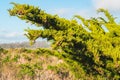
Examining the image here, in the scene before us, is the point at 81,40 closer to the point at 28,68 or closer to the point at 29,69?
the point at 29,69

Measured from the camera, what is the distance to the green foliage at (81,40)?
499cm

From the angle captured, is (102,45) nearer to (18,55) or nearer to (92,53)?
(92,53)

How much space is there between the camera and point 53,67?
23.5 metres

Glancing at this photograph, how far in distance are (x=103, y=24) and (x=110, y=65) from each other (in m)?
0.84

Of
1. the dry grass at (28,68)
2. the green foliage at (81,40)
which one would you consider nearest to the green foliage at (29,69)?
the dry grass at (28,68)

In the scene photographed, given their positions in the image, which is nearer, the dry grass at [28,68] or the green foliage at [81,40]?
the green foliage at [81,40]

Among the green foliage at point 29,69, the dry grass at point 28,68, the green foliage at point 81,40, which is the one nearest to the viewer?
the green foliage at point 81,40

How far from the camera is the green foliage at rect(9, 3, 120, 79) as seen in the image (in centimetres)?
499

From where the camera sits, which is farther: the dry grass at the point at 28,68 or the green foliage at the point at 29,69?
the green foliage at the point at 29,69

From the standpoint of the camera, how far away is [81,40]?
5.12 metres

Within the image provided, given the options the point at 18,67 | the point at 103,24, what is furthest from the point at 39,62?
the point at 103,24

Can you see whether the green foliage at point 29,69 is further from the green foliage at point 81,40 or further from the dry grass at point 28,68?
the green foliage at point 81,40

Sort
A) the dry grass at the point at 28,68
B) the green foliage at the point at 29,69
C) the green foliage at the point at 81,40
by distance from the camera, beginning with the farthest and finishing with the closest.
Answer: the green foliage at the point at 29,69
the dry grass at the point at 28,68
the green foliage at the point at 81,40

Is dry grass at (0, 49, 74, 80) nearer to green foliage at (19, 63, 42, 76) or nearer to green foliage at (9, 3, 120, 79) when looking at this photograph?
green foliage at (19, 63, 42, 76)
